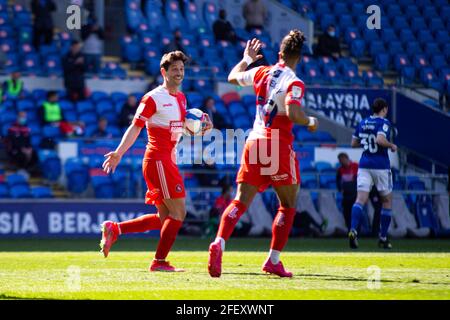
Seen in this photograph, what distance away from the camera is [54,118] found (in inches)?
904

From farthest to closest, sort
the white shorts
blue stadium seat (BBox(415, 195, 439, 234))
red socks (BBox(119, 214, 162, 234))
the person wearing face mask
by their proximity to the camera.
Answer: the person wearing face mask, blue stadium seat (BBox(415, 195, 439, 234)), the white shorts, red socks (BBox(119, 214, 162, 234))

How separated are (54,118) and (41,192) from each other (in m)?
2.23

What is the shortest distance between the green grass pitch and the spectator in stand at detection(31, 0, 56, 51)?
8.25 m

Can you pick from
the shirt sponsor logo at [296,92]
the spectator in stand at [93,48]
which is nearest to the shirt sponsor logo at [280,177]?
the shirt sponsor logo at [296,92]

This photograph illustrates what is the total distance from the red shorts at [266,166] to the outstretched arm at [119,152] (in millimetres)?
1315

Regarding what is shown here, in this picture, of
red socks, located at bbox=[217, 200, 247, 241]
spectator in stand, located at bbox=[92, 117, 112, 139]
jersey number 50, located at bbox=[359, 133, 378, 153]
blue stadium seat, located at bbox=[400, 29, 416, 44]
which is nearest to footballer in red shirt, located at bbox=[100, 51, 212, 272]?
red socks, located at bbox=[217, 200, 247, 241]

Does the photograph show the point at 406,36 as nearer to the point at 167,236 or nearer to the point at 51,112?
the point at 51,112

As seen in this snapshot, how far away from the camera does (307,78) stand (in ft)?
87.8

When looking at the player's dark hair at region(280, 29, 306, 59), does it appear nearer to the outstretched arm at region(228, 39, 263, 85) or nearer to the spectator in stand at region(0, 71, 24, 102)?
the outstretched arm at region(228, 39, 263, 85)

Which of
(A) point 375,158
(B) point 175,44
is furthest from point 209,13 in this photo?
(A) point 375,158

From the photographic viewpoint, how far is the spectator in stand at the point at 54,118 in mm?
22797

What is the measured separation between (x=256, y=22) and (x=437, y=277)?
17.1 m

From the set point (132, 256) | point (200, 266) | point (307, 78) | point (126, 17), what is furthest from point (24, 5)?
point (200, 266)

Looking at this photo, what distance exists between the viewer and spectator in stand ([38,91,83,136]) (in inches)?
898
